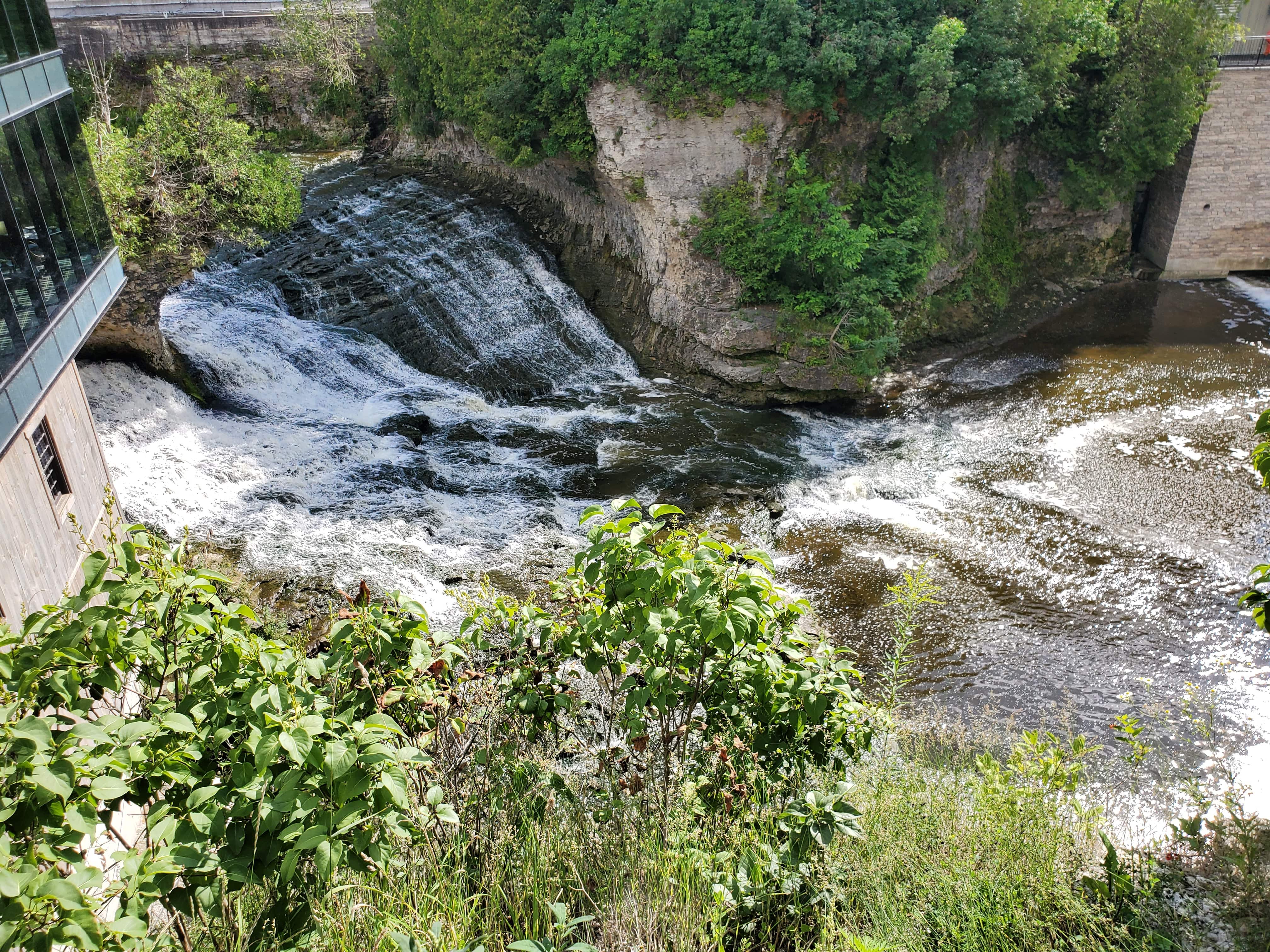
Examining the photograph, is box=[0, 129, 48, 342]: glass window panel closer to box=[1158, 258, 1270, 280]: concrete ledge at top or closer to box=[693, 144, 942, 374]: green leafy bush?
box=[693, 144, 942, 374]: green leafy bush

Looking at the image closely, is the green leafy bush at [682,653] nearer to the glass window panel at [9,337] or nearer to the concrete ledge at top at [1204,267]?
the glass window panel at [9,337]

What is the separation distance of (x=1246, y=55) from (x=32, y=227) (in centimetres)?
2156

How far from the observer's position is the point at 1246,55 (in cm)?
1838

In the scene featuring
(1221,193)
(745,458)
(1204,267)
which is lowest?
(745,458)

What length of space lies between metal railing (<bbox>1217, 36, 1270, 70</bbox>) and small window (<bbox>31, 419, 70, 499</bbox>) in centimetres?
2093

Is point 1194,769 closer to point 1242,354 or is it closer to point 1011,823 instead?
point 1011,823

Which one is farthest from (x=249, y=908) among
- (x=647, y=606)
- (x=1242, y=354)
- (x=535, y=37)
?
(x=1242, y=354)

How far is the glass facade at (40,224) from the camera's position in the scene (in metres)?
7.41

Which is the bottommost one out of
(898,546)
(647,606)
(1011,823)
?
(898,546)

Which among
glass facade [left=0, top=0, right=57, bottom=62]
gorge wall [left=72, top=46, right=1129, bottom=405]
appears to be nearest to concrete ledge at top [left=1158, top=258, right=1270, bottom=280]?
gorge wall [left=72, top=46, right=1129, bottom=405]

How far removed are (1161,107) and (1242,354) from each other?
507 centimetres

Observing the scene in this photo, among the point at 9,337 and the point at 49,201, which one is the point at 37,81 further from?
the point at 9,337

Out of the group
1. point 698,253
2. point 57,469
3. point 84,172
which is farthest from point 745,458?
point 84,172

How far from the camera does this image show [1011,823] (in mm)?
4445
